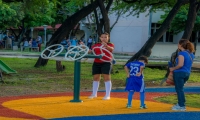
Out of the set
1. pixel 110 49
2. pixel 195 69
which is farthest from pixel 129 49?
pixel 110 49

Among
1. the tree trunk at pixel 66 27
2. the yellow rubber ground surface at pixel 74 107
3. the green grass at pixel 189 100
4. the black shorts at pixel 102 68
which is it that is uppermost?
the tree trunk at pixel 66 27

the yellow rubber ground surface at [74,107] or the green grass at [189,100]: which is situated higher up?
the yellow rubber ground surface at [74,107]

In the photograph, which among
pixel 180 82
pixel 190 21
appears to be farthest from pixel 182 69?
pixel 190 21

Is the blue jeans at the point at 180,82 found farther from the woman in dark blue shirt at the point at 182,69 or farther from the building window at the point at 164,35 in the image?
the building window at the point at 164,35

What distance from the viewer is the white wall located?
44.8 metres

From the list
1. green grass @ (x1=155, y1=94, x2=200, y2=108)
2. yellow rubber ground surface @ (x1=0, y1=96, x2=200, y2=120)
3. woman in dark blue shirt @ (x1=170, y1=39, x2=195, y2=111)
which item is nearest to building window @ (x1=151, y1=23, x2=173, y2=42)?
green grass @ (x1=155, y1=94, x2=200, y2=108)

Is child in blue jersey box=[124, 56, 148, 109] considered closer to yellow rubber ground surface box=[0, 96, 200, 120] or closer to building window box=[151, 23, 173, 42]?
yellow rubber ground surface box=[0, 96, 200, 120]

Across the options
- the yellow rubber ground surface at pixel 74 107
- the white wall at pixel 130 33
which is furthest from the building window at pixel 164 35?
the yellow rubber ground surface at pixel 74 107

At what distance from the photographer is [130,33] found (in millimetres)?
45562

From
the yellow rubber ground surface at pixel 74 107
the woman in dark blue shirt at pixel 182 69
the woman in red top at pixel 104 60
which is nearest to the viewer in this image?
the yellow rubber ground surface at pixel 74 107

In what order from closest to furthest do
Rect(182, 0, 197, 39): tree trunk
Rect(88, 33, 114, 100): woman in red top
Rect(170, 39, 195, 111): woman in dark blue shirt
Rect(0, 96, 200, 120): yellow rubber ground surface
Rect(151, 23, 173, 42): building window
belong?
Rect(0, 96, 200, 120): yellow rubber ground surface
Rect(170, 39, 195, 111): woman in dark blue shirt
Rect(88, 33, 114, 100): woman in red top
Rect(182, 0, 197, 39): tree trunk
Rect(151, 23, 173, 42): building window

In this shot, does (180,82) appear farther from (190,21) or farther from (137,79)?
(190,21)

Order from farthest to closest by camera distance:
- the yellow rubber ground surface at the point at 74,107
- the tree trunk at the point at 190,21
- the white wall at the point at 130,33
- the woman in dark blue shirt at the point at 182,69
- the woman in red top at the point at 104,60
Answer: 1. the white wall at the point at 130,33
2. the tree trunk at the point at 190,21
3. the woman in red top at the point at 104,60
4. the woman in dark blue shirt at the point at 182,69
5. the yellow rubber ground surface at the point at 74,107

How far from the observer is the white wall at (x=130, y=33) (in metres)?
44.8
